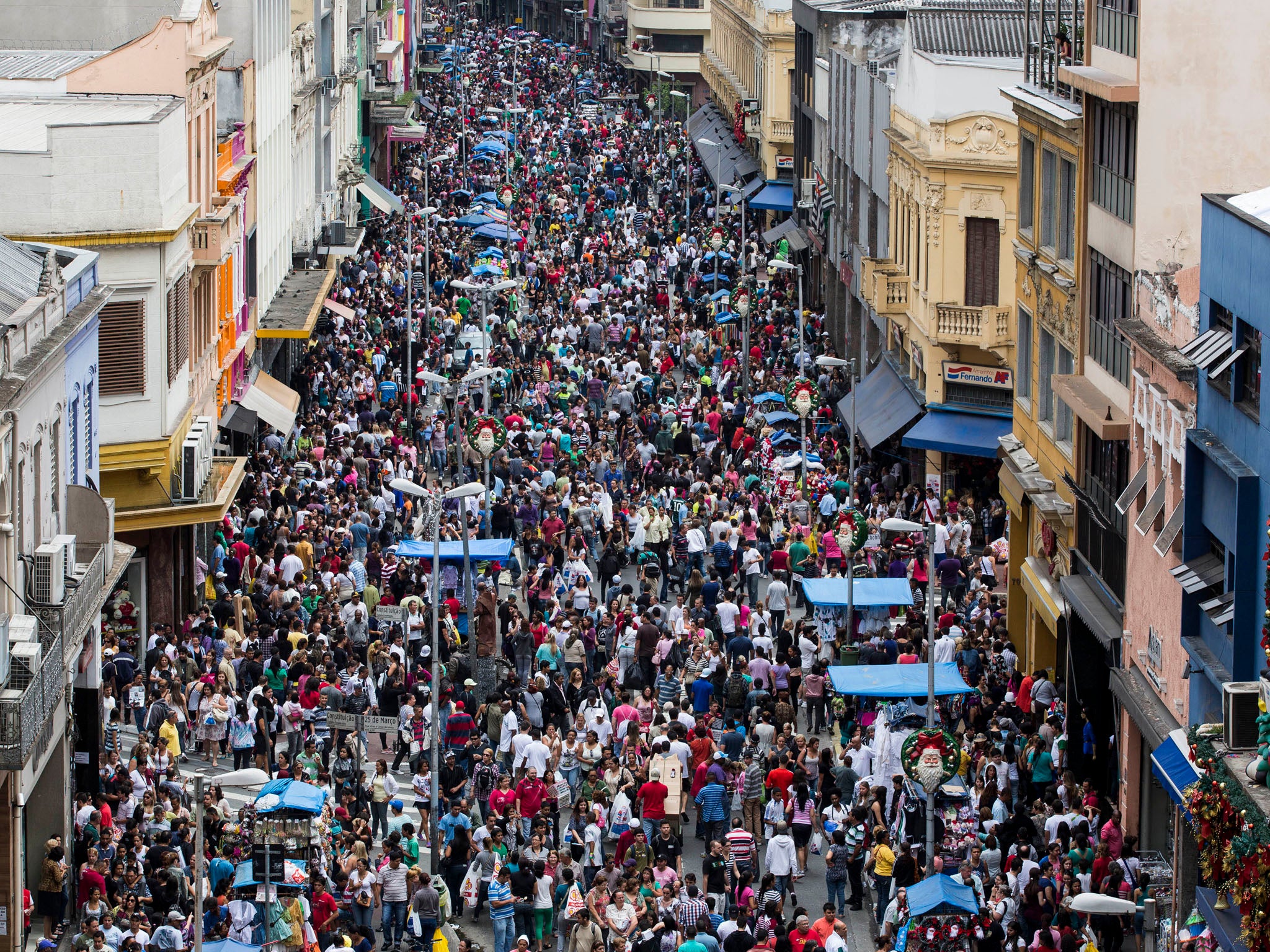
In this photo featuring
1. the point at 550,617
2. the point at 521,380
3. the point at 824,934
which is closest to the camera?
the point at 824,934

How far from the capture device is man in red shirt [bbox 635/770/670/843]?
27.3 metres

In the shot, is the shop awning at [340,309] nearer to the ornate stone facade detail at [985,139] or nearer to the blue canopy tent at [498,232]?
the blue canopy tent at [498,232]

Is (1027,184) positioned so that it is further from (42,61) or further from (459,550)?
(42,61)

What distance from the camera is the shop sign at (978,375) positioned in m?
44.1

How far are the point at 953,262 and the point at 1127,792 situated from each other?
1882 centimetres

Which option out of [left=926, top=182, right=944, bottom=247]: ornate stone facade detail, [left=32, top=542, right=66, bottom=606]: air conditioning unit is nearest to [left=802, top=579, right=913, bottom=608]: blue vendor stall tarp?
[left=926, top=182, right=944, bottom=247]: ornate stone facade detail

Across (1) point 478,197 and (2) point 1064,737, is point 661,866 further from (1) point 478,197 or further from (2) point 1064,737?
(1) point 478,197

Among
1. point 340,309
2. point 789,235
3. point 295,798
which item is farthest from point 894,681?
point 789,235

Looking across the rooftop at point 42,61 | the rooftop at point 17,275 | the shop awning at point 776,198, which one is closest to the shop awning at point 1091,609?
the rooftop at point 17,275

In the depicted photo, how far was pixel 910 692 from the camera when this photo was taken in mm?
29781

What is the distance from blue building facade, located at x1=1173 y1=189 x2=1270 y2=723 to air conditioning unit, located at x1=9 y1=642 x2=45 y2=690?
39.4 feet

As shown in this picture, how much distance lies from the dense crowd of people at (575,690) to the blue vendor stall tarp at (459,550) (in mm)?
369

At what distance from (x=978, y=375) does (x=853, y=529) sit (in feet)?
22.8

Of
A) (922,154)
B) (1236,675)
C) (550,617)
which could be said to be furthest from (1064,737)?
(922,154)
